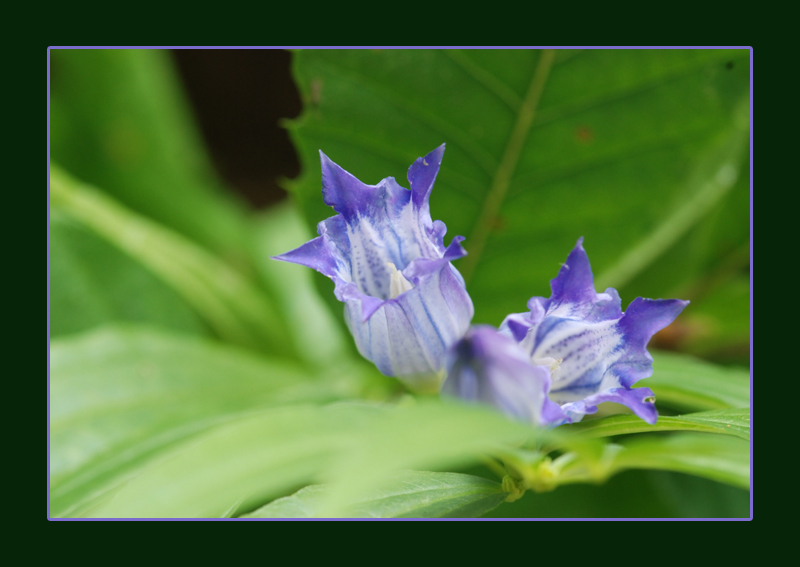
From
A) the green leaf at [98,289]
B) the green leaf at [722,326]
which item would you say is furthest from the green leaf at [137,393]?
the green leaf at [722,326]

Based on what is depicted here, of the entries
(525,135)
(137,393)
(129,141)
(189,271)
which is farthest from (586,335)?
(129,141)

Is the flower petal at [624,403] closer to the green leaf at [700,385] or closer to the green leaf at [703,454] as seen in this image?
the green leaf at [703,454]

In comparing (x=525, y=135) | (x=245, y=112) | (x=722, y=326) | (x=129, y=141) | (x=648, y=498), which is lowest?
(x=648, y=498)

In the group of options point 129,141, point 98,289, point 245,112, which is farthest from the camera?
point 245,112

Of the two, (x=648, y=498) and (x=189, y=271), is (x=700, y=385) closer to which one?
(x=648, y=498)

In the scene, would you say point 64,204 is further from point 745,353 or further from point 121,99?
point 745,353

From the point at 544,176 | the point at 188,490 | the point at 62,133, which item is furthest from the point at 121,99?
the point at 188,490
